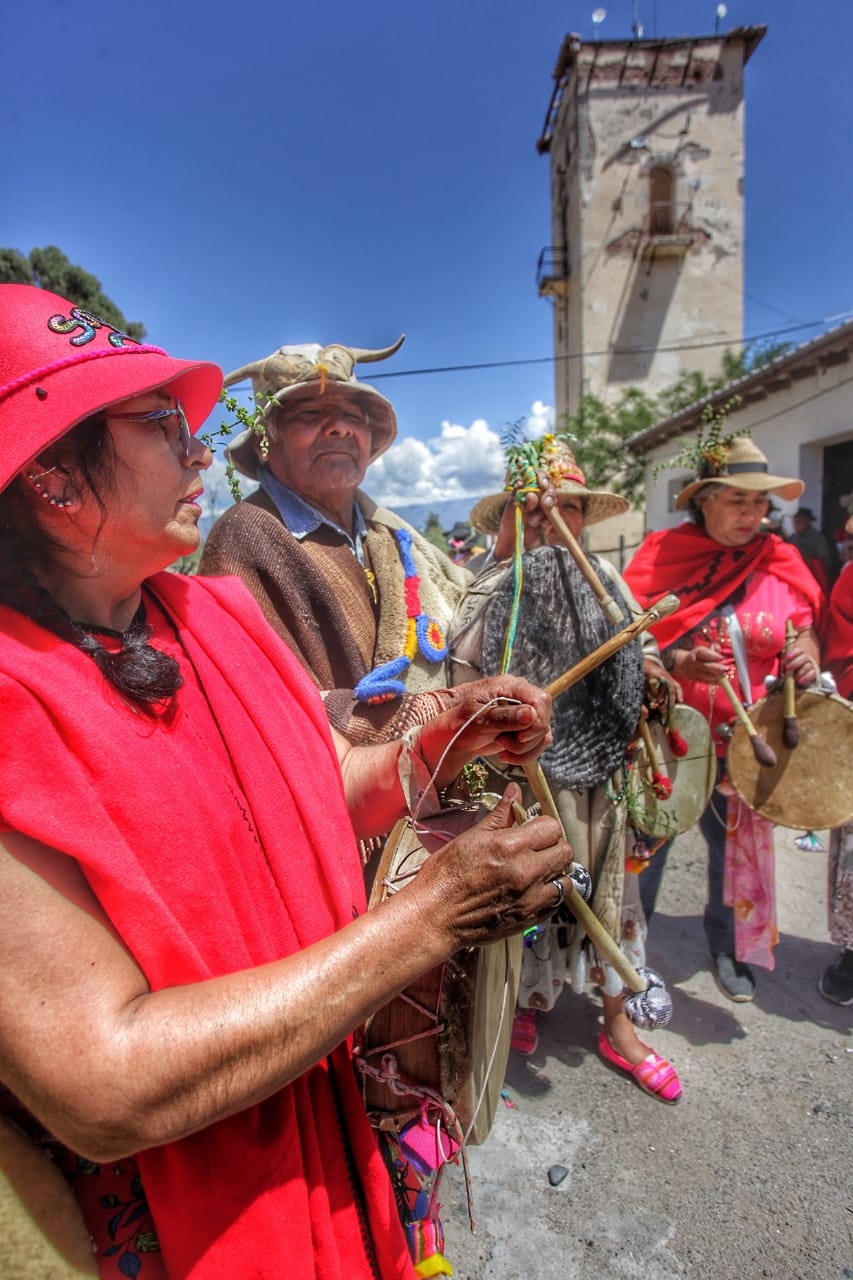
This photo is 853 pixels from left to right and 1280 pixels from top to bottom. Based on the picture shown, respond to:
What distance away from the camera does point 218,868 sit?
1.07 metres

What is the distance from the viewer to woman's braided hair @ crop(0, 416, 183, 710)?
1060mm

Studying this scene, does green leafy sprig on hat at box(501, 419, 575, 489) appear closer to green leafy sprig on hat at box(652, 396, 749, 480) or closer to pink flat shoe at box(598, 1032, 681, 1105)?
green leafy sprig on hat at box(652, 396, 749, 480)

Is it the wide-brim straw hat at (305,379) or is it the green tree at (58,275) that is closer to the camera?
the wide-brim straw hat at (305,379)

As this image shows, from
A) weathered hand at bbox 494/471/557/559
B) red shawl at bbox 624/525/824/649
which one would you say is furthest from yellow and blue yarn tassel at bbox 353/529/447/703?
red shawl at bbox 624/525/824/649

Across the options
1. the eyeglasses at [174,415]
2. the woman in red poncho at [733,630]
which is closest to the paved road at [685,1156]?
the woman in red poncho at [733,630]

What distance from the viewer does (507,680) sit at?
149 centimetres

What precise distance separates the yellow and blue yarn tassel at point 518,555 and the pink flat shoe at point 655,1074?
1717mm

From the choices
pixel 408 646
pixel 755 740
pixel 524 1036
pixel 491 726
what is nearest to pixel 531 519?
pixel 408 646

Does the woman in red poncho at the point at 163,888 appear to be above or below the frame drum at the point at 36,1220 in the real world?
above

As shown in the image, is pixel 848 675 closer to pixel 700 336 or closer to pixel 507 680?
pixel 507 680

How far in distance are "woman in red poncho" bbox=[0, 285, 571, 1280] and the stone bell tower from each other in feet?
70.9

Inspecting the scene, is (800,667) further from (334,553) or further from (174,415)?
(174,415)

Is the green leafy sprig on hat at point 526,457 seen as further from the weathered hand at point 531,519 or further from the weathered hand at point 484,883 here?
the weathered hand at point 484,883

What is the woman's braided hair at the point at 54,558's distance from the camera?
1.06 meters
